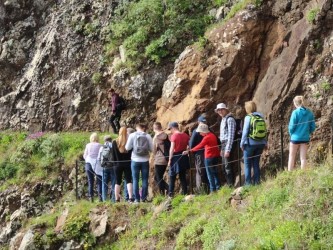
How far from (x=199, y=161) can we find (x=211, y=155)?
58 centimetres

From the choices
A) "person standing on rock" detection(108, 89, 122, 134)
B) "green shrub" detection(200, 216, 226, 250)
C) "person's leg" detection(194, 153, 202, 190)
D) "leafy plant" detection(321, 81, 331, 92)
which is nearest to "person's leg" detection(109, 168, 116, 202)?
"person's leg" detection(194, 153, 202, 190)

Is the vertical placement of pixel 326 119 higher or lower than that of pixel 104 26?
lower

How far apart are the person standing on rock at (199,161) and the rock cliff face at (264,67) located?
1820 mm

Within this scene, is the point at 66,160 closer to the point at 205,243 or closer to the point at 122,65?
the point at 122,65

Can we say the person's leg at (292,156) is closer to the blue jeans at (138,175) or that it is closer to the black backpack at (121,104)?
the blue jeans at (138,175)

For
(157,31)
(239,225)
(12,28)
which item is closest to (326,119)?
(239,225)

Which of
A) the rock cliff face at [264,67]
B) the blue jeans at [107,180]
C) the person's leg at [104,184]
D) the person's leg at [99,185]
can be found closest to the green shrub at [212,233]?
the rock cliff face at [264,67]

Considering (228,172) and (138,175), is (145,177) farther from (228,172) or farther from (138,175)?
(228,172)

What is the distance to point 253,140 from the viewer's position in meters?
13.4

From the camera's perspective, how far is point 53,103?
24.9 m

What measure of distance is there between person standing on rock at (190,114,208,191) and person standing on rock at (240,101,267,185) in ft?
4.99

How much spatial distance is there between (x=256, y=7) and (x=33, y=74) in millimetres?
10630

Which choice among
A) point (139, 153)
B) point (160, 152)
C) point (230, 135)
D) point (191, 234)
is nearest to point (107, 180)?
point (139, 153)

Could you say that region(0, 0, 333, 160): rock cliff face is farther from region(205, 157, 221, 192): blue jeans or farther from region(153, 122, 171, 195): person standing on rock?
region(153, 122, 171, 195): person standing on rock
